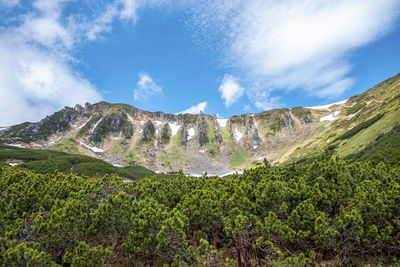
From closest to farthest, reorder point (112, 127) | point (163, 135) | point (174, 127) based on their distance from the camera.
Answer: point (112, 127), point (163, 135), point (174, 127)

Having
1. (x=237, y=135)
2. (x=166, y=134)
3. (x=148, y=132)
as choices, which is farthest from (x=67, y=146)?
(x=237, y=135)

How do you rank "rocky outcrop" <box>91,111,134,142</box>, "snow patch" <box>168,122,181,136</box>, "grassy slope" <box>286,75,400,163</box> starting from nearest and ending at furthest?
1. "grassy slope" <box>286,75,400,163</box>
2. "rocky outcrop" <box>91,111,134,142</box>
3. "snow patch" <box>168,122,181,136</box>

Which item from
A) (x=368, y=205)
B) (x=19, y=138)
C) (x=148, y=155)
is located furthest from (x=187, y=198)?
(x=19, y=138)

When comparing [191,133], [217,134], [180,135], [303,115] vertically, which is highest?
[303,115]

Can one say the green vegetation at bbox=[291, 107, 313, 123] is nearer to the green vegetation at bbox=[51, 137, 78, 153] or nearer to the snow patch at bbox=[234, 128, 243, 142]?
the snow patch at bbox=[234, 128, 243, 142]

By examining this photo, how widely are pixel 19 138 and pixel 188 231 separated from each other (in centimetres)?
18049

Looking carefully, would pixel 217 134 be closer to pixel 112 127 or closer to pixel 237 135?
pixel 237 135

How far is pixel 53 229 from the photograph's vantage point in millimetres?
7953

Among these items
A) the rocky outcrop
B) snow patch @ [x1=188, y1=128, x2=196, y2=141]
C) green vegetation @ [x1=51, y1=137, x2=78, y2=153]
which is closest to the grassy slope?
snow patch @ [x1=188, y1=128, x2=196, y2=141]

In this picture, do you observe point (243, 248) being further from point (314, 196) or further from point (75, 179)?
point (75, 179)

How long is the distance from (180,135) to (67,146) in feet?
273

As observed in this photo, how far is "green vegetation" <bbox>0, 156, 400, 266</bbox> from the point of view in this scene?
721 cm

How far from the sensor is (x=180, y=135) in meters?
170

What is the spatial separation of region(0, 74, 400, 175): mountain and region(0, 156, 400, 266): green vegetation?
123 metres
